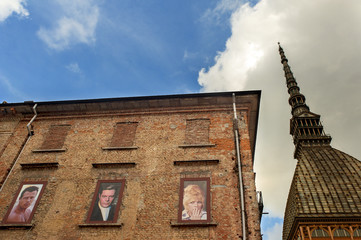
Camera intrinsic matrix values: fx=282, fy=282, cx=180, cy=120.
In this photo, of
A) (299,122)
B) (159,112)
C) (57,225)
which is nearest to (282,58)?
(299,122)

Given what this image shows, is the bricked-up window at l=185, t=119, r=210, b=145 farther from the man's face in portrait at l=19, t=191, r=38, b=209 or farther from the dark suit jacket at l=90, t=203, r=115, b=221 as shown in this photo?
the man's face in portrait at l=19, t=191, r=38, b=209

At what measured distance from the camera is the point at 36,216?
1102 cm

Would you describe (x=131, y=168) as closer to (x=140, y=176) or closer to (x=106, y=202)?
(x=140, y=176)

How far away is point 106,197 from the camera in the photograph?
11.3m

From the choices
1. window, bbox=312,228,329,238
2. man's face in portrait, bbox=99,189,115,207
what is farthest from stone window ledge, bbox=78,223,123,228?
window, bbox=312,228,329,238

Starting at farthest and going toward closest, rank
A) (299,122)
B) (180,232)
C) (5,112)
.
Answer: (299,122), (5,112), (180,232)

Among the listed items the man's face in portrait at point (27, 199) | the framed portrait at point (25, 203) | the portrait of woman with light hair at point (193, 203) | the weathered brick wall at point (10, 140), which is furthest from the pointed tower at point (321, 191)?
the weathered brick wall at point (10, 140)

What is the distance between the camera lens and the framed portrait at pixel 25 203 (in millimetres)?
11023

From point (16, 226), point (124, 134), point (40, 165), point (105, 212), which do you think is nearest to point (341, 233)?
point (124, 134)

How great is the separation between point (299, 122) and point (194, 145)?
57481mm

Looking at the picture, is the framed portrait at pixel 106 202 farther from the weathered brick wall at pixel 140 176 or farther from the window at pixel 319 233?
the window at pixel 319 233

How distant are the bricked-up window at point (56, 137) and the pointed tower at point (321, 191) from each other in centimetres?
2913

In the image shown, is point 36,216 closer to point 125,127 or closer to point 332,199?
point 125,127

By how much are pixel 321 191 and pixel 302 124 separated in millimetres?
26739
